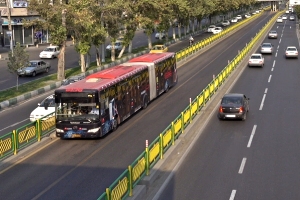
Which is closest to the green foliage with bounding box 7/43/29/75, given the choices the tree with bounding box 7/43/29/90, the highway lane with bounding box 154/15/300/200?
the tree with bounding box 7/43/29/90

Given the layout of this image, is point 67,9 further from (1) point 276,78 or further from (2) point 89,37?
(1) point 276,78

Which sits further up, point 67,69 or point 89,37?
point 89,37

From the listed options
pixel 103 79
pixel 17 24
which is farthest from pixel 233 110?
pixel 17 24

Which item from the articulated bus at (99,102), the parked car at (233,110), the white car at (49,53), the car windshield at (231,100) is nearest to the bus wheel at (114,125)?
the articulated bus at (99,102)

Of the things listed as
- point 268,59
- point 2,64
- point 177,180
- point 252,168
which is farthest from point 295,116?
point 2,64

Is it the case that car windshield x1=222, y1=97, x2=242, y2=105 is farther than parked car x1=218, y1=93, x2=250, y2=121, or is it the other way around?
car windshield x1=222, y1=97, x2=242, y2=105

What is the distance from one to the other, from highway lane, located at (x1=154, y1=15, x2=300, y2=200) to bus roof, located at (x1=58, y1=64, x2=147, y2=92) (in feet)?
17.0

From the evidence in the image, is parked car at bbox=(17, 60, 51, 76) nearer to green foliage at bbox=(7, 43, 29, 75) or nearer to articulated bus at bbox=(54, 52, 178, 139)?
green foliage at bbox=(7, 43, 29, 75)

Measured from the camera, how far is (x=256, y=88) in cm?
3853

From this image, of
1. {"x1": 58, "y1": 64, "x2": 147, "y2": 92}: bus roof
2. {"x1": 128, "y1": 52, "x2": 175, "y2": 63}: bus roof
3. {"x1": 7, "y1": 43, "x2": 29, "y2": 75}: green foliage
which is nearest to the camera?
{"x1": 58, "y1": 64, "x2": 147, "y2": 92}: bus roof

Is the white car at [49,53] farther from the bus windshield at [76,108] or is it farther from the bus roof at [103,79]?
the bus windshield at [76,108]

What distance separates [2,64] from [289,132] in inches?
1551

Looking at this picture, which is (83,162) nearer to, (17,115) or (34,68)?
(17,115)

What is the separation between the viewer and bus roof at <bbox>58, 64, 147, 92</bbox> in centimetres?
2362
